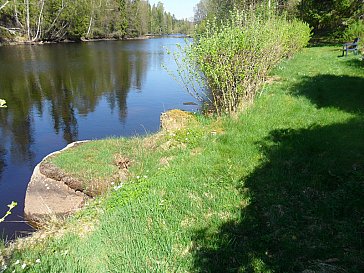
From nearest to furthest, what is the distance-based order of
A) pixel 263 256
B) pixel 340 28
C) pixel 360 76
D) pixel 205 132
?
pixel 263 256
pixel 205 132
pixel 360 76
pixel 340 28

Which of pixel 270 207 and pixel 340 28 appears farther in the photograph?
pixel 340 28

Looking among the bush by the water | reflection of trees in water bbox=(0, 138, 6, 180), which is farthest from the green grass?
reflection of trees in water bbox=(0, 138, 6, 180)

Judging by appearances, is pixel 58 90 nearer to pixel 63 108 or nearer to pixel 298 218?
pixel 63 108

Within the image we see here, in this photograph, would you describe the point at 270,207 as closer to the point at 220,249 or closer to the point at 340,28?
the point at 220,249

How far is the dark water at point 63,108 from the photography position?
11227 millimetres

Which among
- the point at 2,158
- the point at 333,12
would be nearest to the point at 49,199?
the point at 2,158

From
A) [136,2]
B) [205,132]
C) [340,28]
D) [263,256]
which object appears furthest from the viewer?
[136,2]

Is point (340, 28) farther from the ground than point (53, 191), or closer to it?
farther from the ground

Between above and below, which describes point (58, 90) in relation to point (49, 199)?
above

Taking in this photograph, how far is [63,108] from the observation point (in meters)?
18.0

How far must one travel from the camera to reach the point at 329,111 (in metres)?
8.14

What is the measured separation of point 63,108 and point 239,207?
15.3 m

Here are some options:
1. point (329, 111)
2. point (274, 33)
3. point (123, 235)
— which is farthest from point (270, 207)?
point (274, 33)

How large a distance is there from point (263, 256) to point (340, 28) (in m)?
26.3
